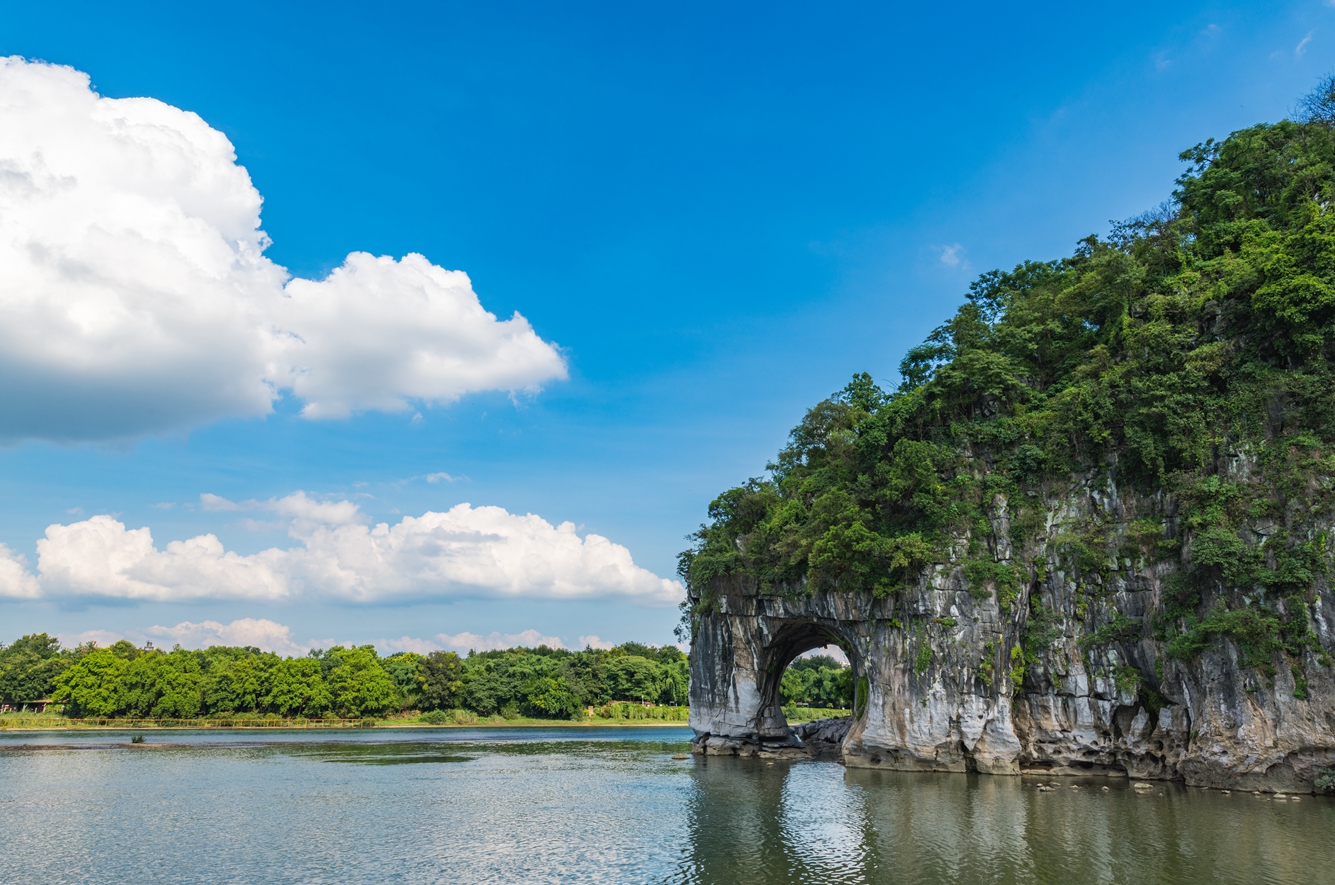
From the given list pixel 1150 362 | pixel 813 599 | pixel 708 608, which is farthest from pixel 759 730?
pixel 1150 362

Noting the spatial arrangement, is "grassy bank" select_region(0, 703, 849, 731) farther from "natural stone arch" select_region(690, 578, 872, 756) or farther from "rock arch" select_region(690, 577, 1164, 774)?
"rock arch" select_region(690, 577, 1164, 774)

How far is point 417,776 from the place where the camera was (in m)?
35.4

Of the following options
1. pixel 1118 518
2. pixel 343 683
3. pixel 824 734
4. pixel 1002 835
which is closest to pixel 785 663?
pixel 824 734

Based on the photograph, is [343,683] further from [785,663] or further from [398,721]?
[785,663]

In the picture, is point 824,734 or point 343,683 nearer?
point 824,734

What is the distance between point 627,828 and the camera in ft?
74.6

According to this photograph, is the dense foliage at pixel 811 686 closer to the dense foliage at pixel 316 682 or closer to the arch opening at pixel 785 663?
the dense foliage at pixel 316 682

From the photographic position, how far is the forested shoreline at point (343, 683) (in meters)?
71.6

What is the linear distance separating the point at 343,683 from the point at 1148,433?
74680mm

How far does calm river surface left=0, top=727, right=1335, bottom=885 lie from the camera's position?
17.2 metres

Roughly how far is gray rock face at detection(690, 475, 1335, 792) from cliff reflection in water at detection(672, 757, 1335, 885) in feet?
5.48

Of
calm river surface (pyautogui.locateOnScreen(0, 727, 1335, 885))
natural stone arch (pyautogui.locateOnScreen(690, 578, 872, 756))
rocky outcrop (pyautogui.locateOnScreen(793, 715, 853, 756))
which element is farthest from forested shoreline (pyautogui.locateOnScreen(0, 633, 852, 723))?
calm river surface (pyautogui.locateOnScreen(0, 727, 1335, 885))

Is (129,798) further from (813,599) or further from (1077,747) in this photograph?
(1077,747)

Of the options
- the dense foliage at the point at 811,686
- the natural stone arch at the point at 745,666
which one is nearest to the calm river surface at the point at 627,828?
the natural stone arch at the point at 745,666
